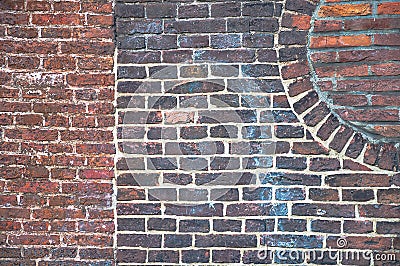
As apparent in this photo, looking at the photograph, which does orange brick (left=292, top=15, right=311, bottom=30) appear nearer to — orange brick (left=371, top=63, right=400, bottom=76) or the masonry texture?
the masonry texture

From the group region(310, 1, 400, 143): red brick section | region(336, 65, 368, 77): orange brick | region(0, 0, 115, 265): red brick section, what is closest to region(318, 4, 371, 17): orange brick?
region(310, 1, 400, 143): red brick section

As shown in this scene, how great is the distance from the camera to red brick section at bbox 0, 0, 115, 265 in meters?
2.41

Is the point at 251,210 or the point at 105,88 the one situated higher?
the point at 105,88

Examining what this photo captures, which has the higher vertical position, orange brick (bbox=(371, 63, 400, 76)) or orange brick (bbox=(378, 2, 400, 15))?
orange brick (bbox=(378, 2, 400, 15))

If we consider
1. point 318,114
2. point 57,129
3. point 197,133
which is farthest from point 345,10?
point 57,129

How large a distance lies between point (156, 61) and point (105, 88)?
1.03 feet

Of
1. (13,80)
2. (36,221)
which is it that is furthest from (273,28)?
(36,221)

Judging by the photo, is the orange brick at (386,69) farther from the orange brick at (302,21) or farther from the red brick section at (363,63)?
the orange brick at (302,21)

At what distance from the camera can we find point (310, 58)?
2.37 metres

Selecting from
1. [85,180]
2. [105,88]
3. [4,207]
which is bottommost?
[4,207]

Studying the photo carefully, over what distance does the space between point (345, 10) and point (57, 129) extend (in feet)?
5.43

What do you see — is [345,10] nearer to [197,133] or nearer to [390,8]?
[390,8]

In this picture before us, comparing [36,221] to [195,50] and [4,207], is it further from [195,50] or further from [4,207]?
[195,50]

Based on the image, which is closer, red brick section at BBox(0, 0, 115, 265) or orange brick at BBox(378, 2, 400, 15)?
orange brick at BBox(378, 2, 400, 15)
